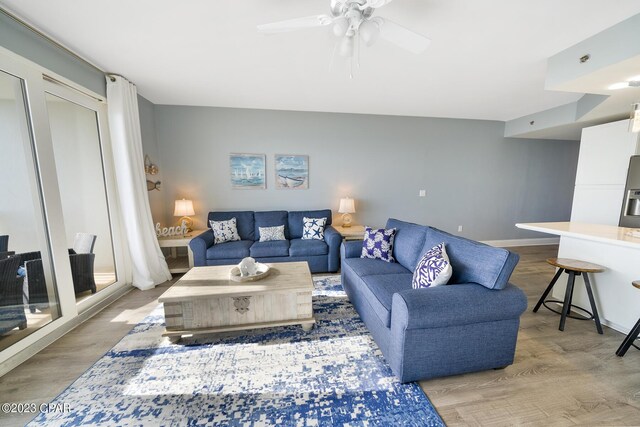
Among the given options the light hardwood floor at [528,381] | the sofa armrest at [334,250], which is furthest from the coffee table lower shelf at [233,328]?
the sofa armrest at [334,250]

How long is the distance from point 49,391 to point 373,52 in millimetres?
3481

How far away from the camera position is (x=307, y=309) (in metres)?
2.00

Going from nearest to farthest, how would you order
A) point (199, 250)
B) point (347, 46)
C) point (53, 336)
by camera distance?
point (347, 46)
point (53, 336)
point (199, 250)

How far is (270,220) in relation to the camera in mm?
3701

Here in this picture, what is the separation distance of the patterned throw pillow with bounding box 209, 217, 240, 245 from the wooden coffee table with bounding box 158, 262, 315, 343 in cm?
138

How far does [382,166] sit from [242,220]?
261 cm

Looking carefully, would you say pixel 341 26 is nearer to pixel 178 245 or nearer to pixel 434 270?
pixel 434 270

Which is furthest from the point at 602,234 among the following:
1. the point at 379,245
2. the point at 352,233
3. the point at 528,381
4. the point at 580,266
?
the point at 352,233

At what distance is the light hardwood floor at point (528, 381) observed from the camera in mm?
1309

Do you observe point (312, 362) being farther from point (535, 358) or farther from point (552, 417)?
point (535, 358)

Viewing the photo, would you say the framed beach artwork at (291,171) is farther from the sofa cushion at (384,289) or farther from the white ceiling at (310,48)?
the sofa cushion at (384,289)

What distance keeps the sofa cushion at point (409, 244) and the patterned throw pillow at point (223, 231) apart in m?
2.31

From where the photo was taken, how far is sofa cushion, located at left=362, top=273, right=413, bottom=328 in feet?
5.38

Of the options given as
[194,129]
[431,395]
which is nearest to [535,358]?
[431,395]
